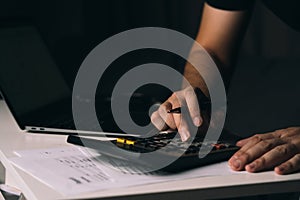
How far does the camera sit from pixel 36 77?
1.08 metres

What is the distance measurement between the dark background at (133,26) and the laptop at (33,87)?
0.06ft

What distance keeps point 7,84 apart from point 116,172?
0.37 meters

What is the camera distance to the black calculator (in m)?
0.80

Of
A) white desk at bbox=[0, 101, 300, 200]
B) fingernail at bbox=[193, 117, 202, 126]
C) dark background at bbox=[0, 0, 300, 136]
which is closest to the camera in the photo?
white desk at bbox=[0, 101, 300, 200]

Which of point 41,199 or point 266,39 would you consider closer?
point 41,199

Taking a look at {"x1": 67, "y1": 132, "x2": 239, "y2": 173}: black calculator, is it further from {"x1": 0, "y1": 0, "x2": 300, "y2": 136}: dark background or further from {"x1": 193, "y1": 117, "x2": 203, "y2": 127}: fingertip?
{"x1": 0, "y1": 0, "x2": 300, "y2": 136}: dark background

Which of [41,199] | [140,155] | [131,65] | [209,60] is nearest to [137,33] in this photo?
[131,65]

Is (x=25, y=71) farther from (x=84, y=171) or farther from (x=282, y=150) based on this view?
(x=282, y=150)

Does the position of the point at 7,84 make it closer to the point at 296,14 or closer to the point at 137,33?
the point at 137,33

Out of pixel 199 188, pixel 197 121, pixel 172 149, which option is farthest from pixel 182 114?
pixel 199 188

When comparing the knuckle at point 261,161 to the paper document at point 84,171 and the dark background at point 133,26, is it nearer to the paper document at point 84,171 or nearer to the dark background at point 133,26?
the paper document at point 84,171

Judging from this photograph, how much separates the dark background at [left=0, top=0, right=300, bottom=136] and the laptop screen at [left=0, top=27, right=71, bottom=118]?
17mm

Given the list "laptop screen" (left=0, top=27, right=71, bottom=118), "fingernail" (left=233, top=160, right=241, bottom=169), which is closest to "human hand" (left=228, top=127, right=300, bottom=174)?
"fingernail" (left=233, top=160, right=241, bottom=169)

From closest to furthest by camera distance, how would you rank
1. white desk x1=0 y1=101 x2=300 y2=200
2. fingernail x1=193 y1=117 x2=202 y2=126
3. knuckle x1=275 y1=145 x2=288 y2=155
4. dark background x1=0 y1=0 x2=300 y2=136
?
white desk x1=0 y1=101 x2=300 y2=200 < knuckle x1=275 y1=145 x2=288 y2=155 < fingernail x1=193 y1=117 x2=202 y2=126 < dark background x1=0 y1=0 x2=300 y2=136
